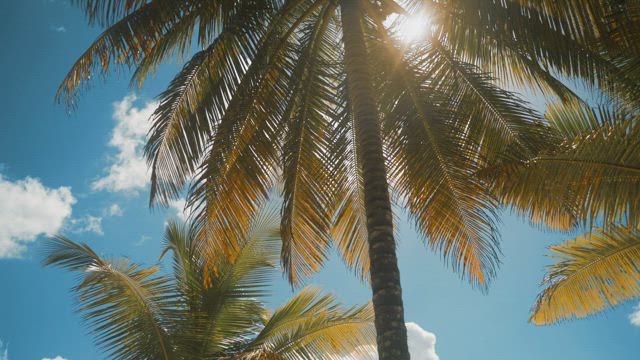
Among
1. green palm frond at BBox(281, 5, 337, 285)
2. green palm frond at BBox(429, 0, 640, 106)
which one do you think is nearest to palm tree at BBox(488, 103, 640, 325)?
green palm frond at BBox(429, 0, 640, 106)

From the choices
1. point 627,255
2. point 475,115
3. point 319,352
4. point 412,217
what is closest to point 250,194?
point 412,217

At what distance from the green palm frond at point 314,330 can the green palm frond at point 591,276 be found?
3.44 m

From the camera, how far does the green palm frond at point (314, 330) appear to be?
39.3 feet

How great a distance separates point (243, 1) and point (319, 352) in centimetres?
695

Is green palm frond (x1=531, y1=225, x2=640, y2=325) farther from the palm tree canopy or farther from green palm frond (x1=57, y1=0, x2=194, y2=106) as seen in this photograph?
green palm frond (x1=57, y1=0, x2=194, y2=106)

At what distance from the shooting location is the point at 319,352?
480 inches

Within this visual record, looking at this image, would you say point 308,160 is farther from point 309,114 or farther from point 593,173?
point 593,173

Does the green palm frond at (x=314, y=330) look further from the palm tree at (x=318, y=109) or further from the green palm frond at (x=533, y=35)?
the green palm frond at (x=533, y=35)

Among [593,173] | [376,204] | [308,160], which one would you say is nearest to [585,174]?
[593,173]

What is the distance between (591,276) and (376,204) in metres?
5.40

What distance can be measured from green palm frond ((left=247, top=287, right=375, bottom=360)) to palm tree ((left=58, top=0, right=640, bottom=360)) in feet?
7.15

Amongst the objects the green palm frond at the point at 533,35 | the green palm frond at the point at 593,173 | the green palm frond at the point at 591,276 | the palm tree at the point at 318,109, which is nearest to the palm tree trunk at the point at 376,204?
the palm tree at the point at 318,109

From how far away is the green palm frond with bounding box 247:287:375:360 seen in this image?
39.3 ft

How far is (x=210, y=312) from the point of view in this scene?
12.0m
